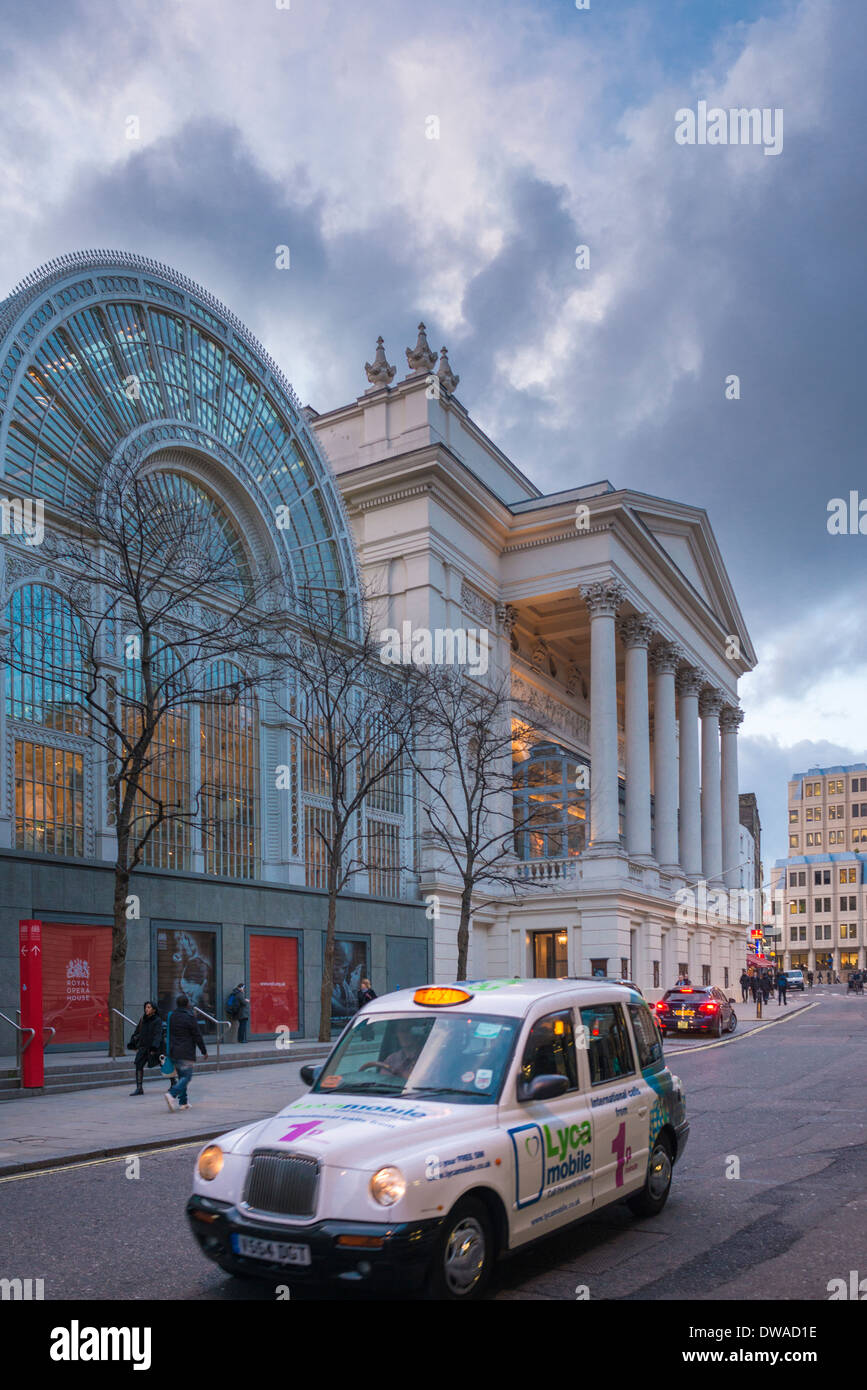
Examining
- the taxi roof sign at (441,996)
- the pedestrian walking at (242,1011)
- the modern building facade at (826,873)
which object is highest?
the taxi roof sign at (441,996)

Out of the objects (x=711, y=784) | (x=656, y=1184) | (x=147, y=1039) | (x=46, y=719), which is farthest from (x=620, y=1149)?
(x=711, y=784)

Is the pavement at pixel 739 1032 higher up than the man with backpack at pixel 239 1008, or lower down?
lower down

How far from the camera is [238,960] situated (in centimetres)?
2794

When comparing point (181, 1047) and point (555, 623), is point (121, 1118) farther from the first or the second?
point (555, 623)

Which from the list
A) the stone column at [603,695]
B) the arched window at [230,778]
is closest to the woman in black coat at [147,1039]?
the arched window at [230,778]

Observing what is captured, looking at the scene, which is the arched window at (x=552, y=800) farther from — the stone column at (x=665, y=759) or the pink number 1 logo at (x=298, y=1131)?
the pink number 1 logo at (x=298, y=1131)

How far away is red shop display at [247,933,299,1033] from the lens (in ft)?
94.2

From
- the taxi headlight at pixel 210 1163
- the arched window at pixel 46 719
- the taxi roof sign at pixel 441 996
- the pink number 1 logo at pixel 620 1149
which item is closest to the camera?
the taxi headlight at pixel 210 1163

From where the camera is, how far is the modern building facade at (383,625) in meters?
24.3

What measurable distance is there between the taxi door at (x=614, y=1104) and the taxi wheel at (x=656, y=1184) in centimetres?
23
